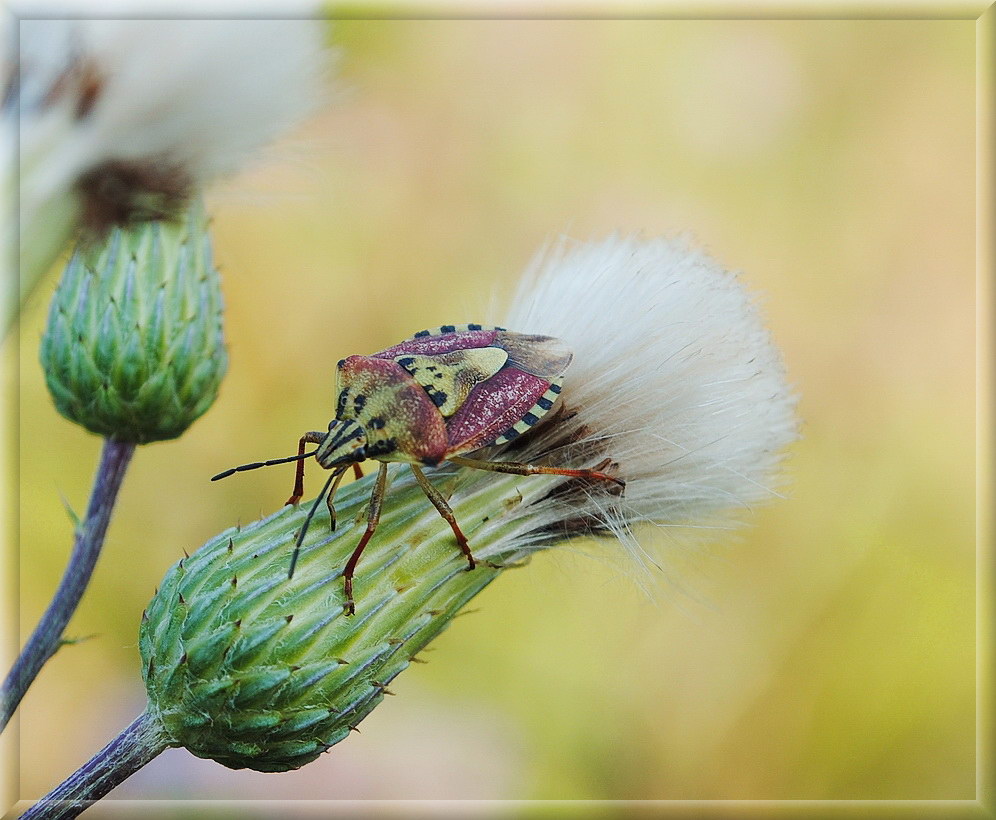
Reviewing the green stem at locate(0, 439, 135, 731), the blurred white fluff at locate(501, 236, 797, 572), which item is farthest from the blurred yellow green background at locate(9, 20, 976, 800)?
the blurred white fluff at locate(501, 236, 797, 572)

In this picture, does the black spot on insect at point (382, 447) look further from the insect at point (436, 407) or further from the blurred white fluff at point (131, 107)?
the blurred white fluff at point (131, 107)

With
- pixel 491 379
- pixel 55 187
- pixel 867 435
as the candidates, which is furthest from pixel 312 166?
pixel 867 435

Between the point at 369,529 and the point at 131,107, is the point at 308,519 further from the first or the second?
the point at 131,107

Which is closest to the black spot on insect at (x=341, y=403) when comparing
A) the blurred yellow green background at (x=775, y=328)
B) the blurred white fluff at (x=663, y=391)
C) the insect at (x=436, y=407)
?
the insect at (x=436, y=407)

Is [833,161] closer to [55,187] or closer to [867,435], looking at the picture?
[867,435]

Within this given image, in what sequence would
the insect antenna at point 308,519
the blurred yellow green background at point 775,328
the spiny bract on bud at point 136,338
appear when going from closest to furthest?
the insect antenna at point 308,519
the spiny bract on bud at point 136,338
the blurred yellow green background at point 775,328

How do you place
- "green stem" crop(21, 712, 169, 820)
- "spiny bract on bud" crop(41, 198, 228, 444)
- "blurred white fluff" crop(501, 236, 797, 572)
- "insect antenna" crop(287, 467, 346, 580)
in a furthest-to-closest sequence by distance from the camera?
"spiny bract on bud" crop(41, 198, 228, 444) < "blurred white fluff" crop(501, 236, 797, 572) < "insect antenna" crop(287, 467, 346, 580) < "green stem" crop(21, 712, 169, 820)

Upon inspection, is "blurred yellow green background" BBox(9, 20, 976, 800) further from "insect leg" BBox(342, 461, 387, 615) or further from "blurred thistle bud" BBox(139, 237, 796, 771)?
"insect leg" BBox(342, 461, 387, 615)
